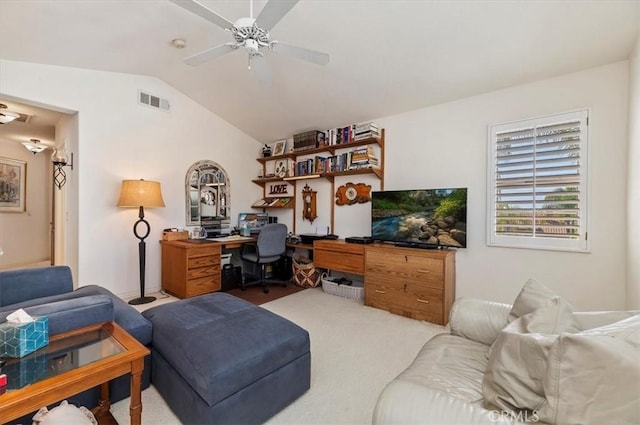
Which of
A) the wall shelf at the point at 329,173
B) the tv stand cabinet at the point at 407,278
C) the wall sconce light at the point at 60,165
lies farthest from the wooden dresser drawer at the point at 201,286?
the wall sconce light at the point at 60,165

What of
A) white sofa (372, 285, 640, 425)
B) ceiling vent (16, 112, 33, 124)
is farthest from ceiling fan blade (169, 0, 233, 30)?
ceiling vent (16, 112, 33, 124)

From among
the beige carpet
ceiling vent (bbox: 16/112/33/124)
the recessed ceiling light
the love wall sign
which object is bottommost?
the beige carpet

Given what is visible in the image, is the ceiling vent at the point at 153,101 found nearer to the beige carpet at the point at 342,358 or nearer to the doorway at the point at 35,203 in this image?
the doorway at the point at 35,203

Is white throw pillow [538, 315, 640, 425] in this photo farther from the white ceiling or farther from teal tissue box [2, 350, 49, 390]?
the white ceiling

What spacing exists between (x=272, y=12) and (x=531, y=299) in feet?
6.79

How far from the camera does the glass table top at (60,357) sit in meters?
1.08

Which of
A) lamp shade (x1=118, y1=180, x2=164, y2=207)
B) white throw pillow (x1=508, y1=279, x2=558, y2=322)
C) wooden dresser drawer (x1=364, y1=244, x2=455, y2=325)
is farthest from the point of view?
lamp shade (x1=118, y1=180, x2=164, y2=207)

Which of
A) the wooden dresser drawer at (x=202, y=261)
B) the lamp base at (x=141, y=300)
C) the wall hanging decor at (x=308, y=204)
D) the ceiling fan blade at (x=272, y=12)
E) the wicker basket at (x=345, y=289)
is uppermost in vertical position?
the ceiling fan blade at (x=272, y=12)

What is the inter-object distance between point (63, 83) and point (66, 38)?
696 millimetres

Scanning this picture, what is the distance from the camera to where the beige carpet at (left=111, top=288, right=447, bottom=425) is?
1.58m

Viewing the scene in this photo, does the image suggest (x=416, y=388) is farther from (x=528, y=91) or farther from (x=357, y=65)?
(x=528, y=91)

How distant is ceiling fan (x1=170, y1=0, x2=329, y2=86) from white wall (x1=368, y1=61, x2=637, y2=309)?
186 cm

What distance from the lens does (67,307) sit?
4.85ft

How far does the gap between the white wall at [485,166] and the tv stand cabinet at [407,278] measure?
1.39 ft
